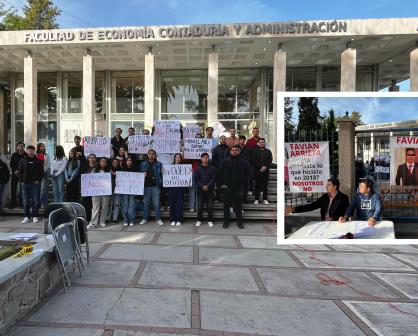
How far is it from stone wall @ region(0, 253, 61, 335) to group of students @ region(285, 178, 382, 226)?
3088 mm

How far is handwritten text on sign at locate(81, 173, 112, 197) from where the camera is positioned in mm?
9086

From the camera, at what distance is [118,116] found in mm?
23297

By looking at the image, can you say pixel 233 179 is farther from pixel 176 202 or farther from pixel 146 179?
pixel 146 179

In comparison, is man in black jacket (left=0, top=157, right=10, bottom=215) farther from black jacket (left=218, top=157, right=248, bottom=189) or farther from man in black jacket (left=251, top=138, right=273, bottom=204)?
man in black jacket (left=251, top=138, right=273, bottom=204)

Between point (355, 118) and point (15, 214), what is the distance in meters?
9.54

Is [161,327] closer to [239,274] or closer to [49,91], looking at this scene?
[239,274]

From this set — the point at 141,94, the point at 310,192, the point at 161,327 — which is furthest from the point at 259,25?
the point at 161,327

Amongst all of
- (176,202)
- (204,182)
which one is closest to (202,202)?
(204,182)

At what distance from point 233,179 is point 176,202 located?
158 centimetres

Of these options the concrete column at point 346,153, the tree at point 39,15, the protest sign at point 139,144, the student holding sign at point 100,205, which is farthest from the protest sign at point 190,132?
the tree at point 39,15

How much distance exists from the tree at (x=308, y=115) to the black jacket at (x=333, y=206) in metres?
0.93

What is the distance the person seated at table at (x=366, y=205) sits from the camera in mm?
5039

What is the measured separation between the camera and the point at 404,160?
476cm

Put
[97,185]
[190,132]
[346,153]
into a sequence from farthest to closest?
[190,132] < [97,185] < [346,153]
